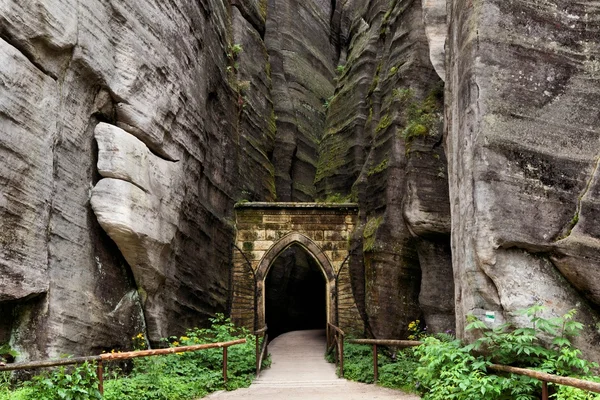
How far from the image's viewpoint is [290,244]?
14.6 m

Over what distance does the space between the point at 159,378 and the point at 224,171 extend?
7027mm

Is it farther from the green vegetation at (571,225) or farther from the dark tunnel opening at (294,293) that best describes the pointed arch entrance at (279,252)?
the green vegetation at (571,225)

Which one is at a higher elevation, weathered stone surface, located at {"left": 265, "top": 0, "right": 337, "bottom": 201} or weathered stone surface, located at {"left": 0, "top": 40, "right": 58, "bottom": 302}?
weathered stone surface, located at {"left": 265, "top": 0, "right": 337, "bottom": 201}

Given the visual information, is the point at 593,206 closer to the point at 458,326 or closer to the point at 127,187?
the point at 458,326

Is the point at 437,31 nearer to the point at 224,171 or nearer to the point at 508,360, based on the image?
the point at 224,171

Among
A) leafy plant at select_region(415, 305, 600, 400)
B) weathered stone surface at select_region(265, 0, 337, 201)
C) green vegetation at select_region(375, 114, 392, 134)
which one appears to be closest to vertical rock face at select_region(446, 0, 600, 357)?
leafy plant at select_region(415, 305, 600, 400)

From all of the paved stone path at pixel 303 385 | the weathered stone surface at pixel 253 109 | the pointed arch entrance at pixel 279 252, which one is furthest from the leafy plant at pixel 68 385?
the weathered stone surface at pixel 253 109

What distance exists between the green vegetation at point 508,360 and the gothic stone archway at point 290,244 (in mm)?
8093

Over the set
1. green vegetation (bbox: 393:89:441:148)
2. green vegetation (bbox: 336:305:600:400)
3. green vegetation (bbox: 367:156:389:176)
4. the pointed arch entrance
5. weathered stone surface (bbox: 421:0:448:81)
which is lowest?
green vegetation (bbox: 336:305:600:400)

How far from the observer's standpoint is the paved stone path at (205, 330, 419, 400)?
25.3 ft

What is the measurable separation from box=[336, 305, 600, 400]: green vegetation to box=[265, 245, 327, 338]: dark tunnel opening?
11943mm

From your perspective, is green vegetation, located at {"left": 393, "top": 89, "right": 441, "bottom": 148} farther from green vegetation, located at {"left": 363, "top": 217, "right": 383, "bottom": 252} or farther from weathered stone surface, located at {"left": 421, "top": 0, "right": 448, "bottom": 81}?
green vegetation, located at {"left": 363, "top": 217, "right": 383, "bottom": 252}

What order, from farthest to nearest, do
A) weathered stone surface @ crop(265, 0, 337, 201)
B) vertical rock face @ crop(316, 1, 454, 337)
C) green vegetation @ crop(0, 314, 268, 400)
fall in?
weathered stone surface @ crop(265, 0, 337, 201) < vertical rock face @ crop(316, 1, 454, 337) < green vegetation @ crop(0, 314, 268, 400)

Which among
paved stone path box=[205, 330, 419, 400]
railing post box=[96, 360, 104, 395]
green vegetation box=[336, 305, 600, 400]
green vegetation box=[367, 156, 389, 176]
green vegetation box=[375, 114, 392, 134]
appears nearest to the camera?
green vegetation box=[336, 305, 600, 400]
